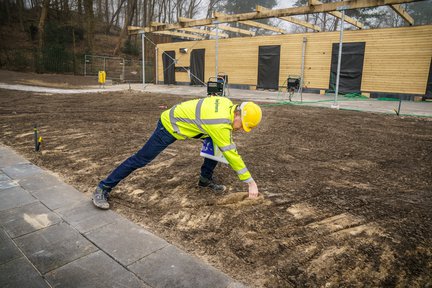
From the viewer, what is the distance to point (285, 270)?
246 cm

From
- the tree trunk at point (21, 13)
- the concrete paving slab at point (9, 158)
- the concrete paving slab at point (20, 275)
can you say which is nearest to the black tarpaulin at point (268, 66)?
the concrete paving slab at point (9, 158)

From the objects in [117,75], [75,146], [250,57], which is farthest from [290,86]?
[117,75]

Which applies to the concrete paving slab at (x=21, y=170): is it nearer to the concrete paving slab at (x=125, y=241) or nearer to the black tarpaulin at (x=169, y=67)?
the concrete paving slab at (x=125, y=241)

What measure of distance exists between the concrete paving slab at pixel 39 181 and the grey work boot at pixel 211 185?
1.93 m

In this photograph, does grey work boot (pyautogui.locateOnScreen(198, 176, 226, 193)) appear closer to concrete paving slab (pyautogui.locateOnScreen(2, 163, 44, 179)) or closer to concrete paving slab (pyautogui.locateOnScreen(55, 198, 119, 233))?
concrete paving slab (pyautogui.locateOnScreen(55, 198, 119, 233))

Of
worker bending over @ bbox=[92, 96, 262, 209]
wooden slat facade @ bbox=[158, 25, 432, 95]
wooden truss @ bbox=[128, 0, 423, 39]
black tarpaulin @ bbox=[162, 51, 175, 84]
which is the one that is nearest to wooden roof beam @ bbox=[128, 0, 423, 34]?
wooden truss @ bbox=[128, 0, 423, 39]

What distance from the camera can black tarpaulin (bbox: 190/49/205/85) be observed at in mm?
23795

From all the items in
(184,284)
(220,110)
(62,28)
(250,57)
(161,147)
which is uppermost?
(62,28)

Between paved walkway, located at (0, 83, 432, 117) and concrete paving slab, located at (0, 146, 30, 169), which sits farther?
paved walkway, located at (0, 83, 432, 117)

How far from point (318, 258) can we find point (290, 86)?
43.4 ft

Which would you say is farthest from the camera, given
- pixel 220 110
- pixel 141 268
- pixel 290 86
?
pixel 290 86

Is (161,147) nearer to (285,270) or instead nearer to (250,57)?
(285,270)

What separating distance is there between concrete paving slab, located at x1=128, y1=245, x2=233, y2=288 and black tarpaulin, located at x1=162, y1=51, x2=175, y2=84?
→ 24.5m

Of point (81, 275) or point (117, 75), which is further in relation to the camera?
point (117, 75)
